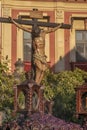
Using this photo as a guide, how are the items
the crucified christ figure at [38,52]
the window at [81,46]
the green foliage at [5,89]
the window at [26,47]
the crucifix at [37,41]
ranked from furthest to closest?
the window at [81,46] → the window at [26,47] → the green foliage at [5,89] → the crucified christ figure at [38,52] → the crucifix at [37,41]

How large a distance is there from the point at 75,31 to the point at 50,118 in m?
20.7

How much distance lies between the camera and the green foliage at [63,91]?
23312 mm

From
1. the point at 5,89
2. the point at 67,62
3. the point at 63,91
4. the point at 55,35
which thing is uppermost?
the point at 55,35

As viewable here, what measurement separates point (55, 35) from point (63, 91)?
36.8 ft

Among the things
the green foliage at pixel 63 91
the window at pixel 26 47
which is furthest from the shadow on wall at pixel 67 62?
the green foliage at pixel 63 91

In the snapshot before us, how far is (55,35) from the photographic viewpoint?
36.1 metres

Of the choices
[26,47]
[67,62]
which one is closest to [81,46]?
[67,62]

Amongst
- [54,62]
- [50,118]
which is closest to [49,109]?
[50,118]

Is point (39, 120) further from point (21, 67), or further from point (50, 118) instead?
point (21, 67)

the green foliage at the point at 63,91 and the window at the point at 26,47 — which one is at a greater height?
the window at the point at 26,47

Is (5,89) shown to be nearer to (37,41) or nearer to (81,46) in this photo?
(37,41)

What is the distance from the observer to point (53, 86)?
25.9 metres

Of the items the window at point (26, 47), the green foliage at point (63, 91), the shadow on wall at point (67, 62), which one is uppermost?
the window at point (26, 47)

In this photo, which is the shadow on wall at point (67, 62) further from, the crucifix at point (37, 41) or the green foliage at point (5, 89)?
the crucifix at point (37, 41)
